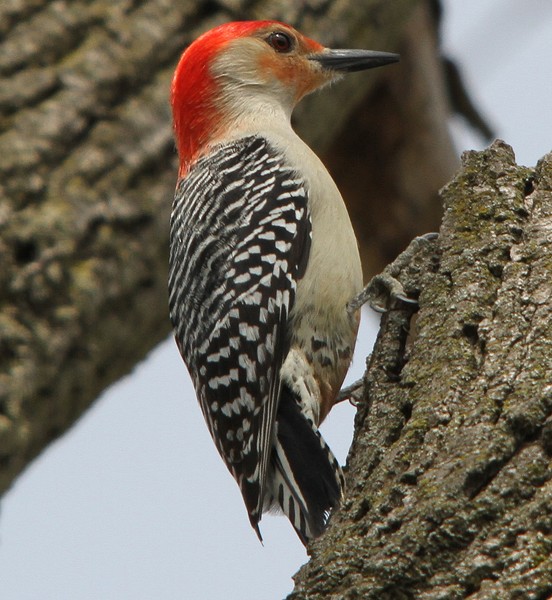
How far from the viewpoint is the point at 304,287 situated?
4.64 metres

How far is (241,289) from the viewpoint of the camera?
15.1ft

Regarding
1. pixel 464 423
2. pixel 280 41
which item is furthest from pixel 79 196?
pixel 464 423

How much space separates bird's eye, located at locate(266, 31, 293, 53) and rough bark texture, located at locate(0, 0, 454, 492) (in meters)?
0.28

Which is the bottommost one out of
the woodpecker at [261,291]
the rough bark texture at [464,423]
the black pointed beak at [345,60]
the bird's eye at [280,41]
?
the rough bark texture at [464,423]

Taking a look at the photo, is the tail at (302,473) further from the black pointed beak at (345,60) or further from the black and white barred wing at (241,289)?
the black pointed beak at (345,60)

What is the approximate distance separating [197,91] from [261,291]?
1.77 metres

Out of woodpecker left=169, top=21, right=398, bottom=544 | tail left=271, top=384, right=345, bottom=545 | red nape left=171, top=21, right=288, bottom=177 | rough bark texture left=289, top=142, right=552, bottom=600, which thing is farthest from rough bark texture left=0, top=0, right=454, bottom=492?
rough bark texture left=289, top=142, right=552, bottom=600

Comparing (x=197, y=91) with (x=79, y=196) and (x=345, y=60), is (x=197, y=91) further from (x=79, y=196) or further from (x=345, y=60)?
(x=79, y=196)

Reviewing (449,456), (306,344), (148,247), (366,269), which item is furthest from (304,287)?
(366,269)

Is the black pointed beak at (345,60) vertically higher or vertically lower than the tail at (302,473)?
higher

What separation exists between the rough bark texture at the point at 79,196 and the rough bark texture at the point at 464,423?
5.86 feet

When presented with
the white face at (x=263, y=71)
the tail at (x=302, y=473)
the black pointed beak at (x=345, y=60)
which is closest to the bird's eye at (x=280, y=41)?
the white face at (x=263, y=71)

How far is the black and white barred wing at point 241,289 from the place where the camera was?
170 inches

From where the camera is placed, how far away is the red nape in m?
5.73
